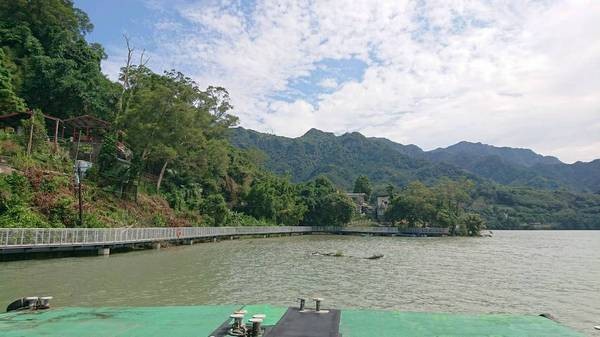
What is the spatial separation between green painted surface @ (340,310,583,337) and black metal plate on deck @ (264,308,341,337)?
0.47 metres

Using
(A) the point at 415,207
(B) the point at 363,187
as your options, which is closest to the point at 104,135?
(A) the point at 415,207

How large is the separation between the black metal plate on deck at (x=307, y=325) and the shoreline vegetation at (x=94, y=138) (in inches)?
864

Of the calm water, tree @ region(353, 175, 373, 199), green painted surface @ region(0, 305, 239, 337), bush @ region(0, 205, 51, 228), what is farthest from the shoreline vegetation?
tree @ region(353, 175, 373, 199)

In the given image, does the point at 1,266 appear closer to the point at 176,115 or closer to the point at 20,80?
the point at 176,115

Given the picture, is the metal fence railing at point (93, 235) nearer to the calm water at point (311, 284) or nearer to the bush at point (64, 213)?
the calm water at point (311, 284)

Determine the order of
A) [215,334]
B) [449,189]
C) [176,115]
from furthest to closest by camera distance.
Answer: [449,189] → [176,115] → [215,334]

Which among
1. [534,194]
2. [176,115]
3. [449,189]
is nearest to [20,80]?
[176,115]

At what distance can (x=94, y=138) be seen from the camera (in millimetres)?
47688

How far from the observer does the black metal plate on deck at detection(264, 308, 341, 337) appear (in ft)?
19.0

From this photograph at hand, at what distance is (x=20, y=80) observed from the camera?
43375 millimetres

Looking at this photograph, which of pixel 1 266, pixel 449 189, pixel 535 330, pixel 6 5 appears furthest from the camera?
pixel 449 189

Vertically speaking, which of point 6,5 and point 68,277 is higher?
point 6,5

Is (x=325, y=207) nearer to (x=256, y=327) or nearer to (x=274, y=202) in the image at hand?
(x=274, y=202)

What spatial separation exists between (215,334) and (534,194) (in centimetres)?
16910
